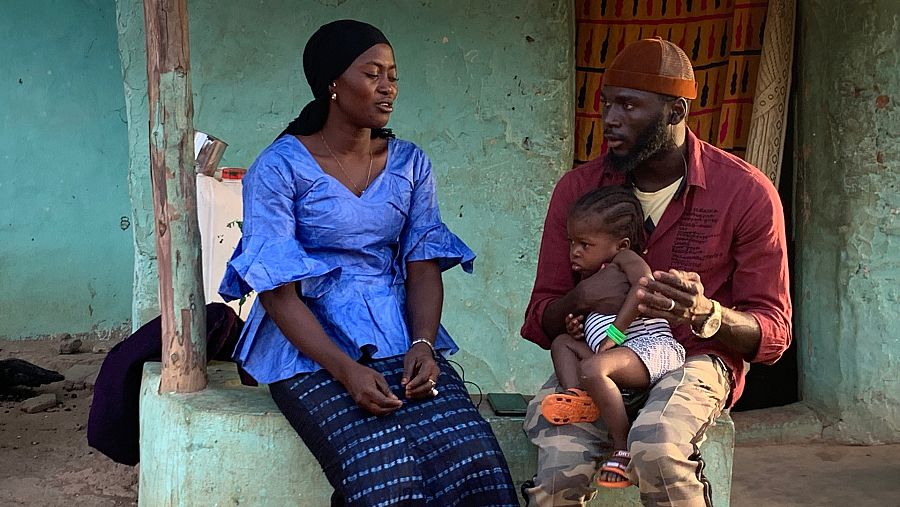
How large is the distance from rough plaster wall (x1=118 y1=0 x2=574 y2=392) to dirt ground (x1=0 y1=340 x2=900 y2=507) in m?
0.74

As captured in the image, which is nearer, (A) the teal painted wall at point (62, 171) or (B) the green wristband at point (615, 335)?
(B) the green wristband at point (615, 335)

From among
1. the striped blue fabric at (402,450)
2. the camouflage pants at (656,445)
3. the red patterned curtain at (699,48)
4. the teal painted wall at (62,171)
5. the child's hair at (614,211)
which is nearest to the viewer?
the camouflage pants at (656,445)

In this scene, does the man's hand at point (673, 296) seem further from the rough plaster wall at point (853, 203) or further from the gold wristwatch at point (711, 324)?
the rough plaster wall at point (853, 203)

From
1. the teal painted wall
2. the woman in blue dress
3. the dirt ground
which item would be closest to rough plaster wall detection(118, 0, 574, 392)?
the dirt ground

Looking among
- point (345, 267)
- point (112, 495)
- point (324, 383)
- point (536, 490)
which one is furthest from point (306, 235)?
point (112, 495)

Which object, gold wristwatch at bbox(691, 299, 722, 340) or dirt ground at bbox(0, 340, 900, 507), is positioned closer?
gold wristwatch at bbox(691, 299, 722, 340)

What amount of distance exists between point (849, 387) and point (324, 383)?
10.1 feet

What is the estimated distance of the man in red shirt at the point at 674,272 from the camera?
2.89 m

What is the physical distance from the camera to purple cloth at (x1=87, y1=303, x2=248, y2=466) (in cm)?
383

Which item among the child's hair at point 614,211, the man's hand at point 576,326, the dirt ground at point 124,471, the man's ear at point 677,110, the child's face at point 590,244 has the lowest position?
the dirt ground at point 124,471

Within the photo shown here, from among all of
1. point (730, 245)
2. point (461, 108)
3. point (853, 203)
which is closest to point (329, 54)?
point (730, 245)

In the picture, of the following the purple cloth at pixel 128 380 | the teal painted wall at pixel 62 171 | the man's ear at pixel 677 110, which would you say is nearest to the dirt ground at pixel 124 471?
the purple cloth at pixel 128 380

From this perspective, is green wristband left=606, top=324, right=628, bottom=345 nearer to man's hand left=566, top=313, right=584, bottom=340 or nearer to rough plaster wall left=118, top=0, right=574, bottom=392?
man's hand left=566, top=313, right=584, bottom=340

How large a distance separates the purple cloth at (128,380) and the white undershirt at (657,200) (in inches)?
61.0
